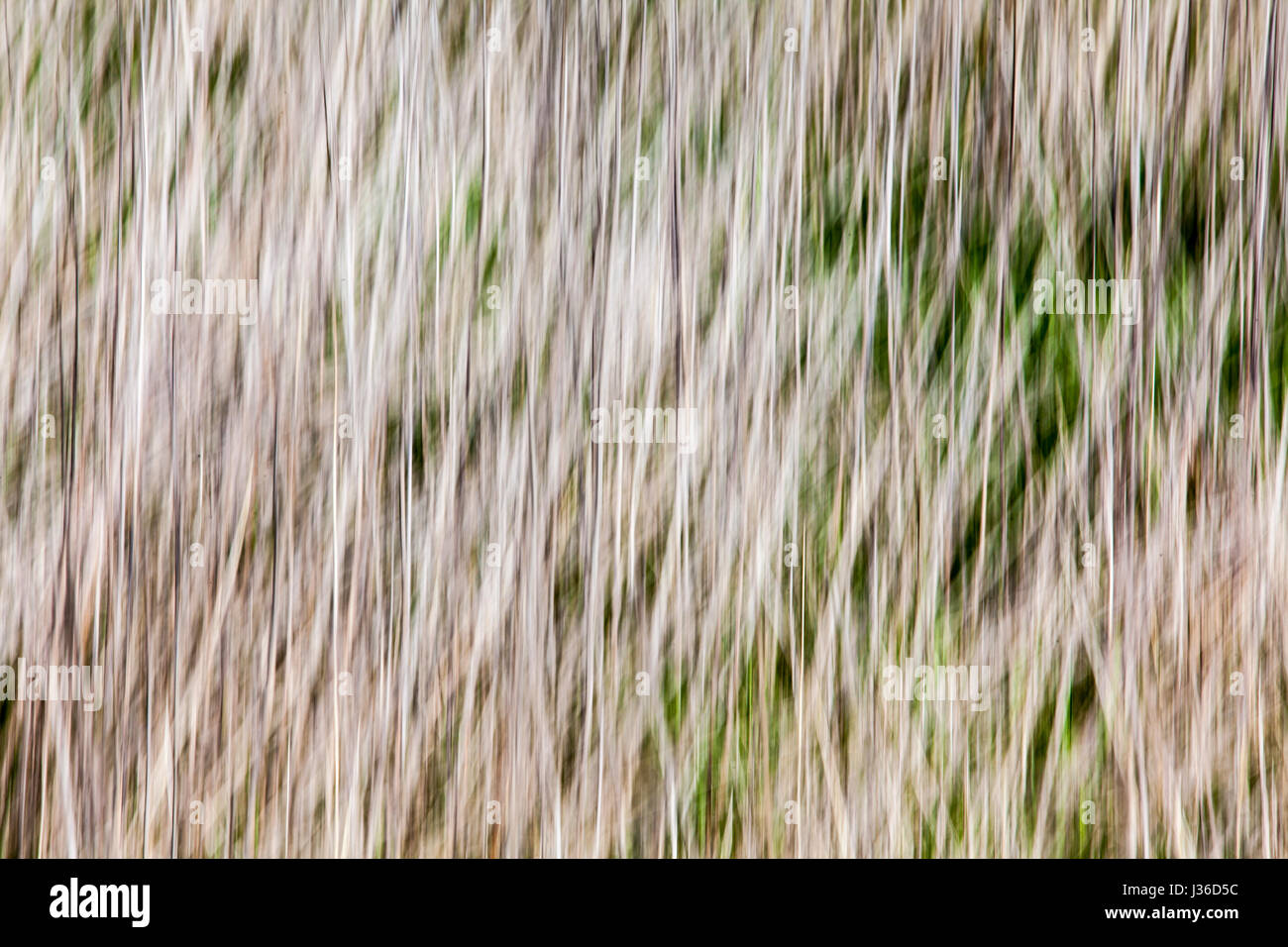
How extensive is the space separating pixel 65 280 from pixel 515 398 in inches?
26.7

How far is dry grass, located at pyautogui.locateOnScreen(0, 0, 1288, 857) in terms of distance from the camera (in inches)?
62.2

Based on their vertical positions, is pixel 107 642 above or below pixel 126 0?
below

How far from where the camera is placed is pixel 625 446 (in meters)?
1.58

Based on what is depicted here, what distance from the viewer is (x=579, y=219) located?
158 cm

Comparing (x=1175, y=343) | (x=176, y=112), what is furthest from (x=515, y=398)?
(x=1175, y=343)

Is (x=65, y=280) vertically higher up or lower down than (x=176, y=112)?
lower down

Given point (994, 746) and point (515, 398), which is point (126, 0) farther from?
point (994, 746)

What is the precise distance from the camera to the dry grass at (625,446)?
1579mm

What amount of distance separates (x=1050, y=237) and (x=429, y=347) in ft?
3.00
